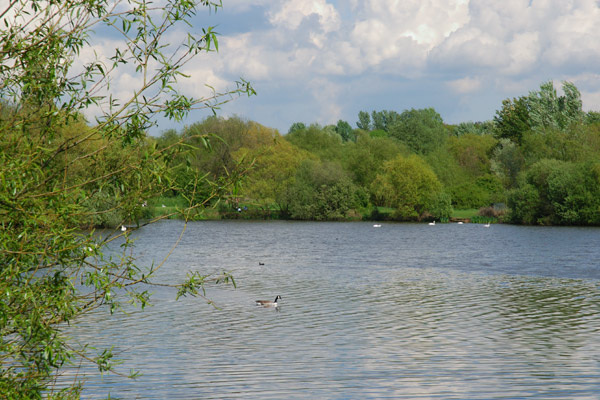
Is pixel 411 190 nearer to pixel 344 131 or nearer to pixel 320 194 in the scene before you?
pixel 320 194

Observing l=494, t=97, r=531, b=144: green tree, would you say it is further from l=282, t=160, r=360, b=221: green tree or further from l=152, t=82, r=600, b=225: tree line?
l=282, t=160, r=360, b=221: green tree

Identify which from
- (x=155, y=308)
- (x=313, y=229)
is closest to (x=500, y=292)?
(x=155, y=308)

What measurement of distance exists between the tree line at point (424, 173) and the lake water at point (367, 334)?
122 feet

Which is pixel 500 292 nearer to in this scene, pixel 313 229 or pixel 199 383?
pixel 199 383

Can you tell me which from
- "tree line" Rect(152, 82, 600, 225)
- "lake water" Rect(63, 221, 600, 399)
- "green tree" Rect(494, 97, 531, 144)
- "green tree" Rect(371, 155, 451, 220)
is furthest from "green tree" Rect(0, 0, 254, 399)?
"green tree" Rect(494, 97, 531, 144)

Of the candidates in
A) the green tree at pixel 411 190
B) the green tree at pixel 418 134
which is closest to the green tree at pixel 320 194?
the green tree at pixel 411 190

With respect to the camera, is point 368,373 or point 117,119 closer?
point 117,119

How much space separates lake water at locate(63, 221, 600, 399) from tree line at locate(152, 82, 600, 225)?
122 ft

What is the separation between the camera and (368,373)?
44.5 ft

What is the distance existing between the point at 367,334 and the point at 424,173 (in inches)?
2688

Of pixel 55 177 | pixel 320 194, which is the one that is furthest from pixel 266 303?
pixel 320 194

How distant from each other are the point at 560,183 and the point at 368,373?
208 feet

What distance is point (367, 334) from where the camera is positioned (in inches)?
692

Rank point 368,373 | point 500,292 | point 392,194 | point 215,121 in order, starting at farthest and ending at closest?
point 215,121
point 392,194
point 500,292
point 368,373
